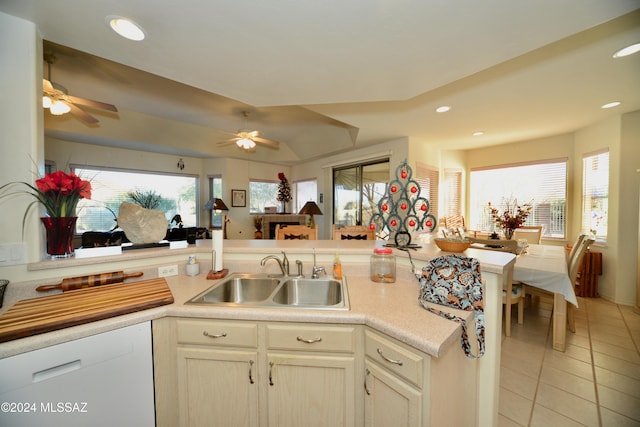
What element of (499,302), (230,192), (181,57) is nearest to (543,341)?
(499,302)

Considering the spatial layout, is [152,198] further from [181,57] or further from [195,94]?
[181,57]

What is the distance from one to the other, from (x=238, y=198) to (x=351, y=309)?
199 inches

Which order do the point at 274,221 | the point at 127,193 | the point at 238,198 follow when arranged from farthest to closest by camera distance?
the point at 274,221 < the point at 238,198 < the point at 127,193

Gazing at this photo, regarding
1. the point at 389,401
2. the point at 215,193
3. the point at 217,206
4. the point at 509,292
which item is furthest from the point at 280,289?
Answer: the point at 215,193

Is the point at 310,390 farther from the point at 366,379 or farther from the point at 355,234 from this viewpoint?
the point at 355,234

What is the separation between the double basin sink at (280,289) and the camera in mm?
A: 1533

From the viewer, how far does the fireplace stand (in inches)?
225

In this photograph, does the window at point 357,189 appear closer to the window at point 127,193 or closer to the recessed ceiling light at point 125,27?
the window at point 127,193

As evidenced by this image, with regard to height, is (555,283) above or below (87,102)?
below

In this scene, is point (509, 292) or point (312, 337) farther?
point (509, 292)

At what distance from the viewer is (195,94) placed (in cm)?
327

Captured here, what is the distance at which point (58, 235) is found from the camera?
4.51 ft

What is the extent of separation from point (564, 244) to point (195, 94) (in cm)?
643

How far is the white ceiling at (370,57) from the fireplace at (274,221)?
9.52 feet
